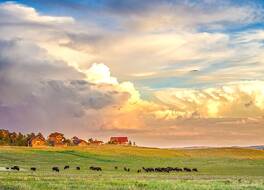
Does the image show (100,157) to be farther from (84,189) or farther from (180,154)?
(84,189)

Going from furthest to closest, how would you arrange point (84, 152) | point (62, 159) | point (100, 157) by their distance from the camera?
point (84, 152), point (100, 157), point (62, 159)

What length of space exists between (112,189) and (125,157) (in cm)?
10158

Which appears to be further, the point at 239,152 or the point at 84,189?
the point at 239,152

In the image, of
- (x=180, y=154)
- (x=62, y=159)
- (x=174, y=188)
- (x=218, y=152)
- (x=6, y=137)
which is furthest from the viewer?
(x=6, y=137)

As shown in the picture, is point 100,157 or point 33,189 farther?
point 100,157

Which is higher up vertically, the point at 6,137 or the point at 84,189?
the point at 6,137

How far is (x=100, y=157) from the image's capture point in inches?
5335

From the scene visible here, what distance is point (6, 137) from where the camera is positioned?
198 m

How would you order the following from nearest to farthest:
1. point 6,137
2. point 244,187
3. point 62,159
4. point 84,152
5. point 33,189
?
point 33,189 < point 244,187 < point 62,159 < point 84,152 < point 6,137

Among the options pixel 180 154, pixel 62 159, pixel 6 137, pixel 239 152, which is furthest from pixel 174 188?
pixel 6 137

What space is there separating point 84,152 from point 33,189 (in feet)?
349

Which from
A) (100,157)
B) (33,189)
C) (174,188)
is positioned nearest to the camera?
(33,189)

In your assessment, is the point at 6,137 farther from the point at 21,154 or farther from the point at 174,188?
the point at 174,188

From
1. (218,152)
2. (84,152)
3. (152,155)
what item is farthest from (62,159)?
(218,152)
